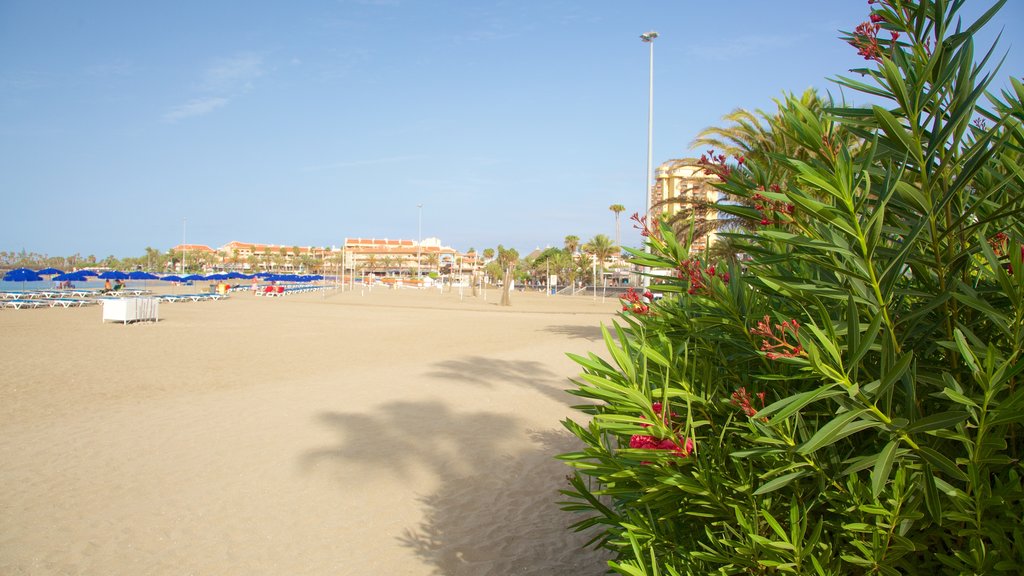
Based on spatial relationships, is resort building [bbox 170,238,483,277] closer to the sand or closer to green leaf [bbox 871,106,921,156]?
the sand

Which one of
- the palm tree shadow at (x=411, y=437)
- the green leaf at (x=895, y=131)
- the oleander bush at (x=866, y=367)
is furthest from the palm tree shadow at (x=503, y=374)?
the green leaf at (x=895, y=131)

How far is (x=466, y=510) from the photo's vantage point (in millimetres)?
5238

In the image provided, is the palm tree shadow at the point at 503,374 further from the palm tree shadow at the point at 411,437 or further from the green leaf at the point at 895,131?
the green leaf at the point at 895,131

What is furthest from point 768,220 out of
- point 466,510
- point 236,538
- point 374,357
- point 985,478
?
point 374,357

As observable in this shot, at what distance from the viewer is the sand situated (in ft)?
14.4

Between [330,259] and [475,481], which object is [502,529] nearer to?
[475,481]

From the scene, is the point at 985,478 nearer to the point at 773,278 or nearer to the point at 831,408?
the point at 831,408

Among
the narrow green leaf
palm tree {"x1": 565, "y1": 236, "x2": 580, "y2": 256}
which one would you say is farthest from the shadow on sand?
palm tree {"x1": 565, "y1": 236, "x2": 580, "y2": 256}

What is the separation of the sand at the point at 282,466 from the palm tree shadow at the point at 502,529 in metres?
0.02

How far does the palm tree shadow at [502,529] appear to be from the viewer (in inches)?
167

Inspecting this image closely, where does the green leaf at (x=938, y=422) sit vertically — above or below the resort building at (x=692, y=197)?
below

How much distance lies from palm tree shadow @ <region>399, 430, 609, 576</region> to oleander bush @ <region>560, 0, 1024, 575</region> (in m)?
2.48

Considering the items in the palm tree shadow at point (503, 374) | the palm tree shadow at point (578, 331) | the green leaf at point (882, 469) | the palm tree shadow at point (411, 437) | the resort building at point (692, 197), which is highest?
the resort building at point (692, 197)

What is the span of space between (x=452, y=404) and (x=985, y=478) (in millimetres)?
8225
